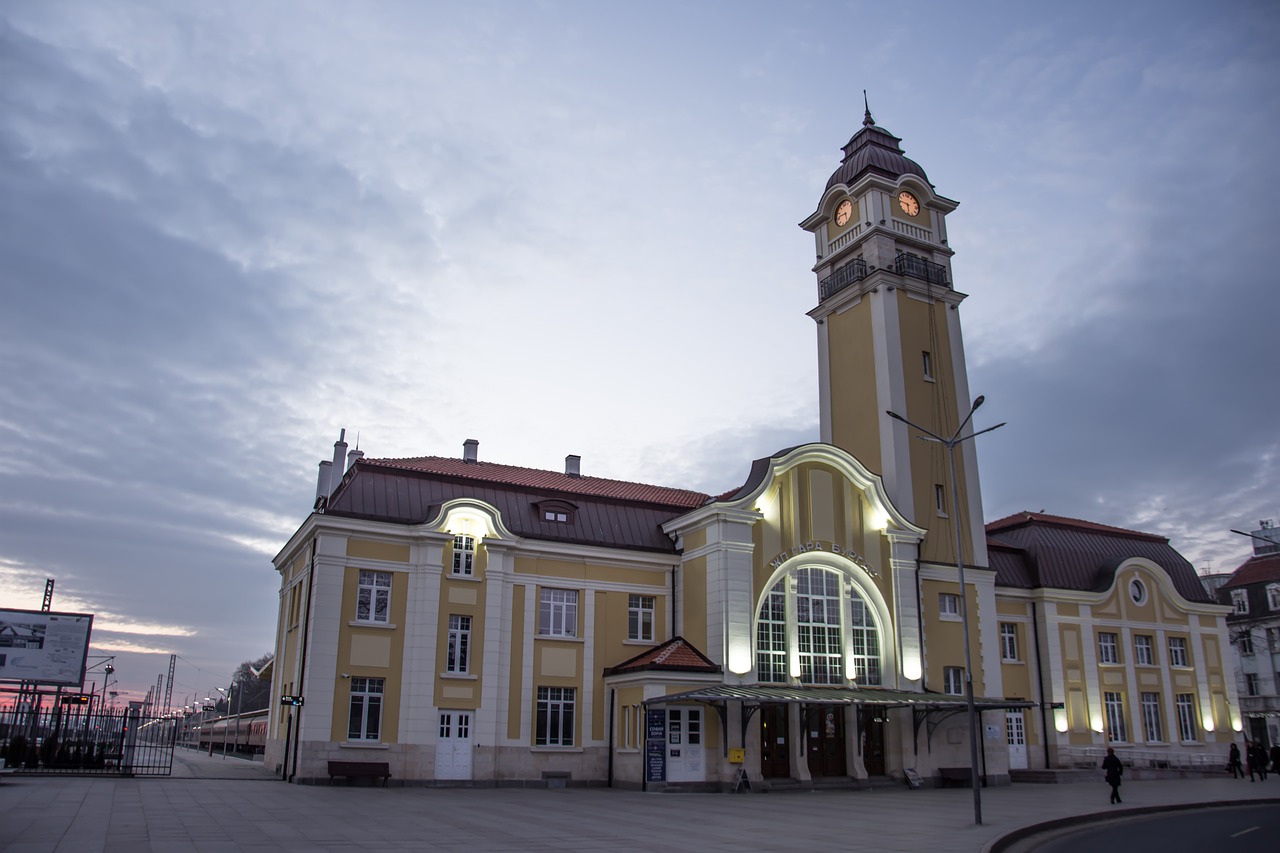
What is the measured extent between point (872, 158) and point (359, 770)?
34.1m

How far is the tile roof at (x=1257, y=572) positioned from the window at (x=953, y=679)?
39.5m

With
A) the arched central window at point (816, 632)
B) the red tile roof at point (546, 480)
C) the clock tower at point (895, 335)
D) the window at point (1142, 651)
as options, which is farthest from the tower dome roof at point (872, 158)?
the window at point (1142, 651)

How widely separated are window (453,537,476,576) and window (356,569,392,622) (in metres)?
2.26

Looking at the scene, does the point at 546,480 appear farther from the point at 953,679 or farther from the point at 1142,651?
the point at 1142,651

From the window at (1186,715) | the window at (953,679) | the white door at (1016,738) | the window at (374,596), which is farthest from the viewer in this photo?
the window at (1186,715)

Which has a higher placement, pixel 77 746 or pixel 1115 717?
pixel 1115 717

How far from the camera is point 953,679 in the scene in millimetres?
38094

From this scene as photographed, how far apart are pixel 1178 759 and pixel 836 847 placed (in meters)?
35.0

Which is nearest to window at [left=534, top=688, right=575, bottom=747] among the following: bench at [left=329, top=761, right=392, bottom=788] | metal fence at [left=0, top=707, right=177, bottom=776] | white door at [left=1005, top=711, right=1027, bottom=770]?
bench at [left=329, top=761, right=392, bottom=788]

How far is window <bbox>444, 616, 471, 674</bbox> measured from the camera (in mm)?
31938

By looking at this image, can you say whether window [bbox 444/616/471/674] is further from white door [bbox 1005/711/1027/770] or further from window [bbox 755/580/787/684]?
white door [bbox 1005/711/1027/770]

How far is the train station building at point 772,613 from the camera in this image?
1224 inches

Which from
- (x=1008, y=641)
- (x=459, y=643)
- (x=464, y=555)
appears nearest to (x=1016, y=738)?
(x=1008, y=641)

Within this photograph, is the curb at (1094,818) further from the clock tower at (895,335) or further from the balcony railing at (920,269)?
the balcony railing at (920,269)
